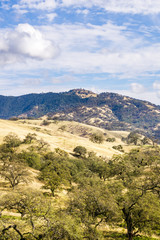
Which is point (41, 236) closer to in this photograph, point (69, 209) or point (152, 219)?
point (69, 209)

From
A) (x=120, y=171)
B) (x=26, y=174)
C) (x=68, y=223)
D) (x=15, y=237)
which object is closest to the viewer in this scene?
(x=15, y=237)

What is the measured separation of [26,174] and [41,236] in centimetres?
3067

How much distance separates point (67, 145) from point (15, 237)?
106276 mm

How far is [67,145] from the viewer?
129 meters

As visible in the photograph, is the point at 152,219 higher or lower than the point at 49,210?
lower

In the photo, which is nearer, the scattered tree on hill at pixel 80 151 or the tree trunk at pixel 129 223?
the tree trunk at pixel 129 223

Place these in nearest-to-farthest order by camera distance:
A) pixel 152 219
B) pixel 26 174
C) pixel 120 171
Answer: pixel 152 219 < pixel 26 174 < pixel 120 171

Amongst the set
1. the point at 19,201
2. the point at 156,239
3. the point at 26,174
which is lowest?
the point at 156,239

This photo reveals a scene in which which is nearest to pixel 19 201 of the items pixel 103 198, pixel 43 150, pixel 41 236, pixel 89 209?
pixel 41 236

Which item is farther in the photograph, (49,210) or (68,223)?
(49,210)

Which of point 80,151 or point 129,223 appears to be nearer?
point 129,223

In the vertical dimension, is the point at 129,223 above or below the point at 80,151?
below

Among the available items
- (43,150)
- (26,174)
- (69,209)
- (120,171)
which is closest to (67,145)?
(43,150)

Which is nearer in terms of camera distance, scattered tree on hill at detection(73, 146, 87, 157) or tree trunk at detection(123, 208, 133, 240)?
tree trunk at detection(123, 208, 133, 240)
